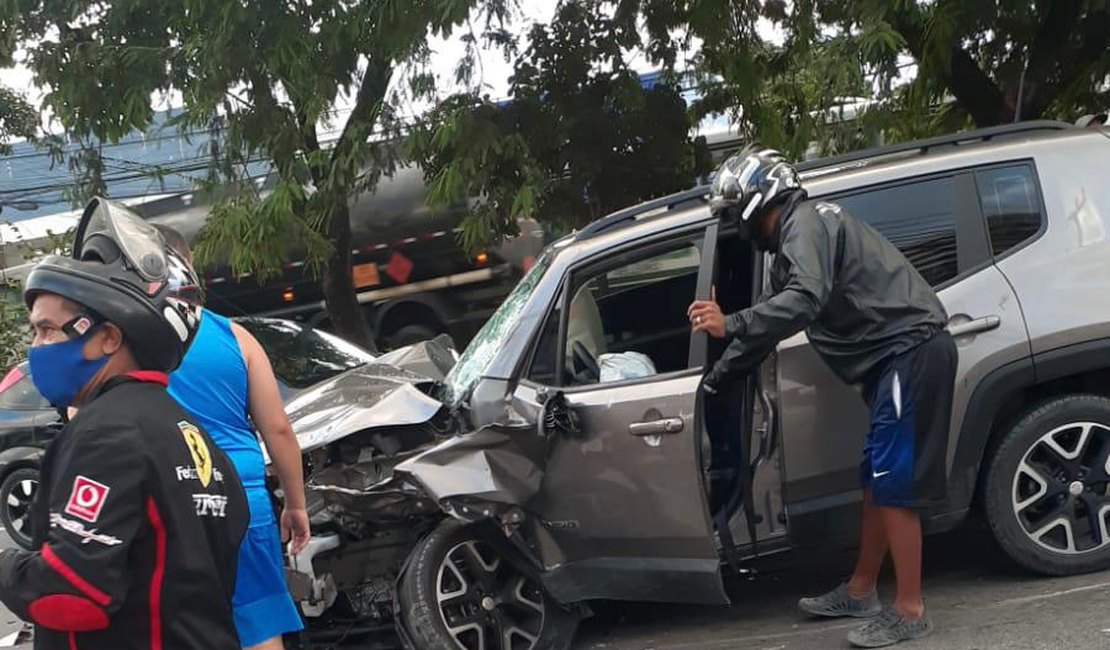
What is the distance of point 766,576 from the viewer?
5.57 m

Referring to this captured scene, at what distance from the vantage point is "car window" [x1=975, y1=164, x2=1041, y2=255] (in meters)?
4.57

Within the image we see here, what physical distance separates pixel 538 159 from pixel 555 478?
432 centimetres

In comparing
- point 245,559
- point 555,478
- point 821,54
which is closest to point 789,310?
point 555,478

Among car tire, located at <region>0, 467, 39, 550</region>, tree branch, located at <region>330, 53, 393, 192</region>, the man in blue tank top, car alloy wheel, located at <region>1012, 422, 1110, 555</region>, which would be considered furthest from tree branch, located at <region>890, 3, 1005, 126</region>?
car tire, located at <region>0, 467, 39, 550</region>

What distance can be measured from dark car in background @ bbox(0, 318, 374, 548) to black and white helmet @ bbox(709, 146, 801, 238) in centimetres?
389

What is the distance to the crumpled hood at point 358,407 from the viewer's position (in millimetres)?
4656

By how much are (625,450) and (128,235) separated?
2.33 m

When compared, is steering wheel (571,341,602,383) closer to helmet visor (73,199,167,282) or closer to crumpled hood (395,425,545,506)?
crumpled hood (395,425,545,506)

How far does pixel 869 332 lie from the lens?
13.6 feet

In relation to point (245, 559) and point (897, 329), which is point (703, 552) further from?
point (245, 559)

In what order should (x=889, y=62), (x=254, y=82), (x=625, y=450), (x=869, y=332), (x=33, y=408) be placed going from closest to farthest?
1. (x=869, y=332)
2. (x=625, y=450)
3. (x=889, y=62)
4. (x=254, y=82)
5. (x=33, y=408)

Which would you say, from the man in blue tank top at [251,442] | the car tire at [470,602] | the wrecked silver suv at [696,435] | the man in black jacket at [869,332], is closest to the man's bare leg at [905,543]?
the man in black jacket at [869,332]

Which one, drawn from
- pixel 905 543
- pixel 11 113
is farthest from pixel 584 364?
pixel 11 113

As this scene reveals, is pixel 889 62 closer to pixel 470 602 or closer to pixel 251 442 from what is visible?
pixel 470 602
